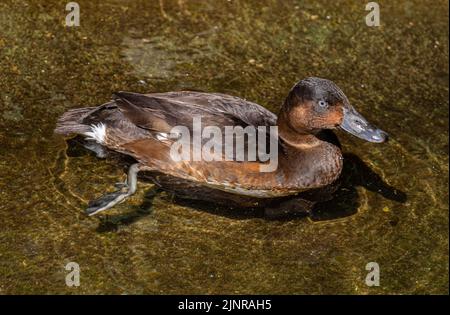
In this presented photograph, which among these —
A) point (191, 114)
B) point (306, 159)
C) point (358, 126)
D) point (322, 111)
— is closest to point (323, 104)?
point (322, 111)

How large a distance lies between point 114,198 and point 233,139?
91 cm

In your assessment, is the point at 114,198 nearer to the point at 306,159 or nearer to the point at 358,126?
the point at 306,159

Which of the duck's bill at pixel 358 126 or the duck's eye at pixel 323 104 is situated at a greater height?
the duck's eye at pixel 323 104

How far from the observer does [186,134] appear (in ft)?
20.2

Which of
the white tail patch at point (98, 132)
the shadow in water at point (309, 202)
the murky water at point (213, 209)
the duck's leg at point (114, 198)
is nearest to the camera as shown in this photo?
the murky water at point (213, 209)

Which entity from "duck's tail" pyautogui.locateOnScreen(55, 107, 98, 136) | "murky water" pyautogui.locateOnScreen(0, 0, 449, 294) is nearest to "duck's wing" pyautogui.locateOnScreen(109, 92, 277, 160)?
"duck's tail" pyautogui.locateOnScreen(55, 107, 98, 136)

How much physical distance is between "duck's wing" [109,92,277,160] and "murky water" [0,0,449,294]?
1.38 ft

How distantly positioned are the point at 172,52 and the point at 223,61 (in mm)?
433

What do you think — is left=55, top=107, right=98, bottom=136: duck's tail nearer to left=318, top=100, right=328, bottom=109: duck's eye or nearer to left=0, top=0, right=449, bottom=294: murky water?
left=0, top=0, right=449, bottom=294: murky water

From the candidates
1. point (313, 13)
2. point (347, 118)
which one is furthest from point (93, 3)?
point (347, 118)

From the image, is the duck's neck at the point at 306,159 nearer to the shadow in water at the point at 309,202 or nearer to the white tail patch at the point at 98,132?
the shadow in water at the point at 309,202

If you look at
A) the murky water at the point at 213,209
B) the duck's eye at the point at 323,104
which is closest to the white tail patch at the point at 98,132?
the murky water at the point at 213,209

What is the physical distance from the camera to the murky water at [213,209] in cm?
556

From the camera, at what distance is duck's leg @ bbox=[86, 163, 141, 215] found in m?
5.78
